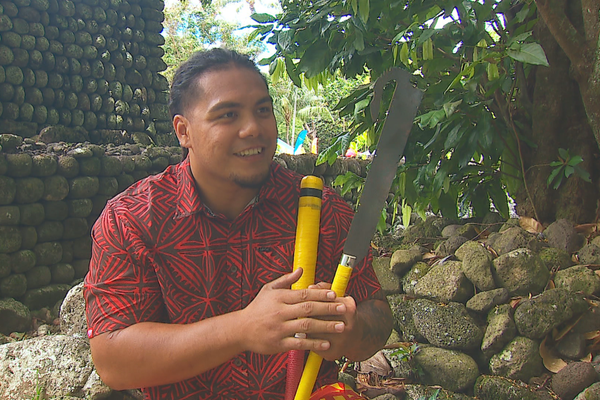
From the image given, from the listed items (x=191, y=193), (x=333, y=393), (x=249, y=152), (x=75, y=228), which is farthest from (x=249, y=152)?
(x=75, y=228)

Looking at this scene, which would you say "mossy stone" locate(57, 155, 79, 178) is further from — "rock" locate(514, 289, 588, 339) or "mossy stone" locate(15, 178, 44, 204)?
"rock" locate(514, 289, 588, 339)

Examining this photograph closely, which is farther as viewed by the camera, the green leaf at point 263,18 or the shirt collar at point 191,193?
the green leaf at point 263,18

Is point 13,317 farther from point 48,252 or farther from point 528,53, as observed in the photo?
point 528,53

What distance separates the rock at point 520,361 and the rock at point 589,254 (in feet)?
2.16

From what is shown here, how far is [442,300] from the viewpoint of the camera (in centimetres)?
284

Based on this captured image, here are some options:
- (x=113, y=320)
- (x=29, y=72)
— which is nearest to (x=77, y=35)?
(x=29, y=72)

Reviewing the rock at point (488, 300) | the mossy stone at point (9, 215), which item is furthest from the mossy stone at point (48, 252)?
the rock at point (488, 300)

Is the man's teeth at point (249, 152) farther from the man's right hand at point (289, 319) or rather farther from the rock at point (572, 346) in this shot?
the rock at point (572, 346)

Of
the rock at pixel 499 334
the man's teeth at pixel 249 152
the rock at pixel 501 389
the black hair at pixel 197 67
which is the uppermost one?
the black hair at pixel 197 67

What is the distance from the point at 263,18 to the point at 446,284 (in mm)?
1771

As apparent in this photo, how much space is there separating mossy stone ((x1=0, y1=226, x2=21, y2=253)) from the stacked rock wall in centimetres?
177

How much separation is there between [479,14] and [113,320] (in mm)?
2088

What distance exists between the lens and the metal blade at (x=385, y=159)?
1203mm

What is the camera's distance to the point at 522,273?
9.01 ft
